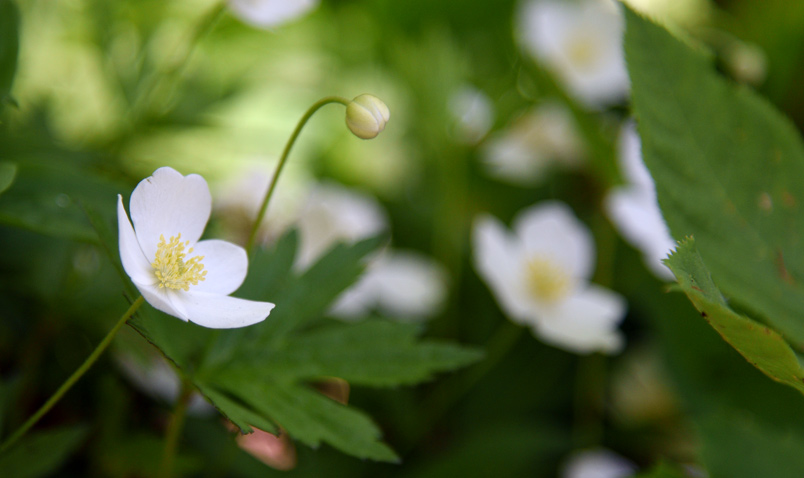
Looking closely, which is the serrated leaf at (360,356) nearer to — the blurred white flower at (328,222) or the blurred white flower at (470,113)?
the blurred white flower at (328,222)

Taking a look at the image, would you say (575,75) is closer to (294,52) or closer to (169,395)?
(294,52)

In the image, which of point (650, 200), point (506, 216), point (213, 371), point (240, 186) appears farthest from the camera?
point (506, 216)

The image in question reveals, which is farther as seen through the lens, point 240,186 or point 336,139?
point 336,139

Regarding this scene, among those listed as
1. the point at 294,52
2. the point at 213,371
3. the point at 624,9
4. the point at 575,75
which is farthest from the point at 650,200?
the point at 294,52

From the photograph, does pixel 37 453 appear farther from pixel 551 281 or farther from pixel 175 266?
pixel 551 281

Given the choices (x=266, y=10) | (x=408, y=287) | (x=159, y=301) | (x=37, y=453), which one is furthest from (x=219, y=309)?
(x=408, y=287)

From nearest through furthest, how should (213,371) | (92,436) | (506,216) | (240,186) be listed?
(213,371) → (92,436) → (240,186) → (506,216)

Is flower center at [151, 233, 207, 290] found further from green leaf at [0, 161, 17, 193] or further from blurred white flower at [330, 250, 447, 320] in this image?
blurred white flower at [330, 250, 447, 320]

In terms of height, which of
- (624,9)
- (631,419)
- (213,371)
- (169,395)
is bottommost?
(631,419)
